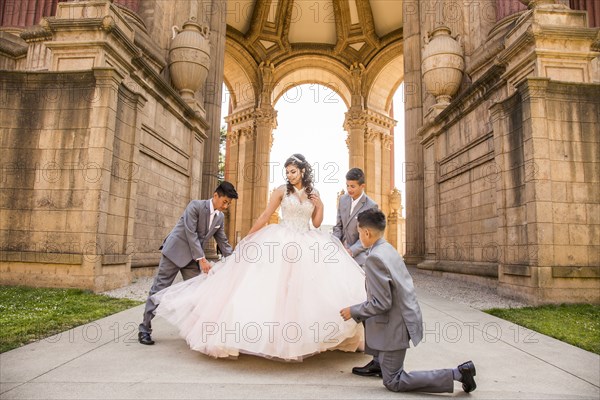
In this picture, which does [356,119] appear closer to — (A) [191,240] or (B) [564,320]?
(B) [564,320]

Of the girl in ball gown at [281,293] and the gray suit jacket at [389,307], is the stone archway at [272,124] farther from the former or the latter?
the gray suit jacket at [389,307]

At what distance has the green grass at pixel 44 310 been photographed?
418cm

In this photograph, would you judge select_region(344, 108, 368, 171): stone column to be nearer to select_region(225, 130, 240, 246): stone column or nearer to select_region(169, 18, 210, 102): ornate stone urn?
select_region(225, 130, 240, 246): stone column

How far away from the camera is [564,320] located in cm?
537

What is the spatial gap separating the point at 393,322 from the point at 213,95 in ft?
48.8

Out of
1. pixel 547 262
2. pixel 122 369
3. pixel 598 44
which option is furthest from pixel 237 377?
pixel 598 44

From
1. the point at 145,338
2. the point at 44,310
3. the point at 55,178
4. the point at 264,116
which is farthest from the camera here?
the point at 264,116

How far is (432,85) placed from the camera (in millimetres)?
12898

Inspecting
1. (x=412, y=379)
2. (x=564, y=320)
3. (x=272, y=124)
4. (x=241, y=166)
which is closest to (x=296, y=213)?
(x=412, y=379)

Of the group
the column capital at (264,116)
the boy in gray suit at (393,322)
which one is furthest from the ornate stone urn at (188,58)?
the column capital at (264,116)

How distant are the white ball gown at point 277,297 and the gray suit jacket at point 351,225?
67cm

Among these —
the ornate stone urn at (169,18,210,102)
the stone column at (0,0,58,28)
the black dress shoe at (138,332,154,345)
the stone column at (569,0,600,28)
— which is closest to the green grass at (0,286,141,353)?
the black dress shoe at (138,332,154,345)

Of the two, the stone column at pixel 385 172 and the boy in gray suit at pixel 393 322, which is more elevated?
the stone column at pixel 385 172

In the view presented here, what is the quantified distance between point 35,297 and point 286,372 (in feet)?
15.6
